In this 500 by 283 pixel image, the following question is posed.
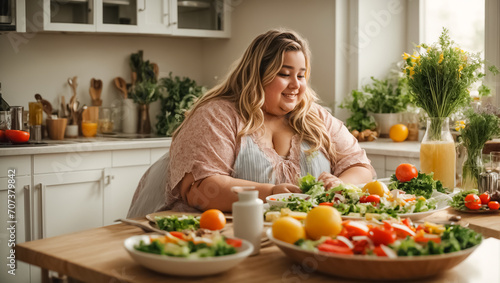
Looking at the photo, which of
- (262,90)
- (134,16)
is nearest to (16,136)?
(134,16)

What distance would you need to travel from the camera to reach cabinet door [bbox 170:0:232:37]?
428cm

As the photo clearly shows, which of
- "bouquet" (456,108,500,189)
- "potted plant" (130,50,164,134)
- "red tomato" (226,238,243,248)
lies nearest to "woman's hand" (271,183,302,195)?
"bouquet" (456,108,500,189)

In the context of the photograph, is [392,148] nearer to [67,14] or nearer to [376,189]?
[376,189]

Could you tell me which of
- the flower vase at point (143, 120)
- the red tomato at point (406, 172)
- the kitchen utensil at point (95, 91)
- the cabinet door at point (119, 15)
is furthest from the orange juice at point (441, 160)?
the kitchen utensil at point (95, 91)

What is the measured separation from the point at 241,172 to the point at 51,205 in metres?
1.64

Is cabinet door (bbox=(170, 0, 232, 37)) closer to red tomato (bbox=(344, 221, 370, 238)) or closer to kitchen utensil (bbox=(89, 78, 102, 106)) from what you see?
kitchen utensil (bbox=(89, 78, 102, 106))

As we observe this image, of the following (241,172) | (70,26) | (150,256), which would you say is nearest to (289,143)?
(241,172)

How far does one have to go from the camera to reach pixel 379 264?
1104mm

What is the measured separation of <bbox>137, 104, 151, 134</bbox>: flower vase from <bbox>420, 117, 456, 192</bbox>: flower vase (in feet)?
8.37

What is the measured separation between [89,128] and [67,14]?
29.4 inches

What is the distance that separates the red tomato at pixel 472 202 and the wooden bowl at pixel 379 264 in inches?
27.2

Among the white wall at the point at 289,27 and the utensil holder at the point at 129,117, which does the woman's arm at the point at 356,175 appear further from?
the utensil holder at the point at 129,117

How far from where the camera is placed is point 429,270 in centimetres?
114

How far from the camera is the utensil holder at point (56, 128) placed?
12.5 feet
